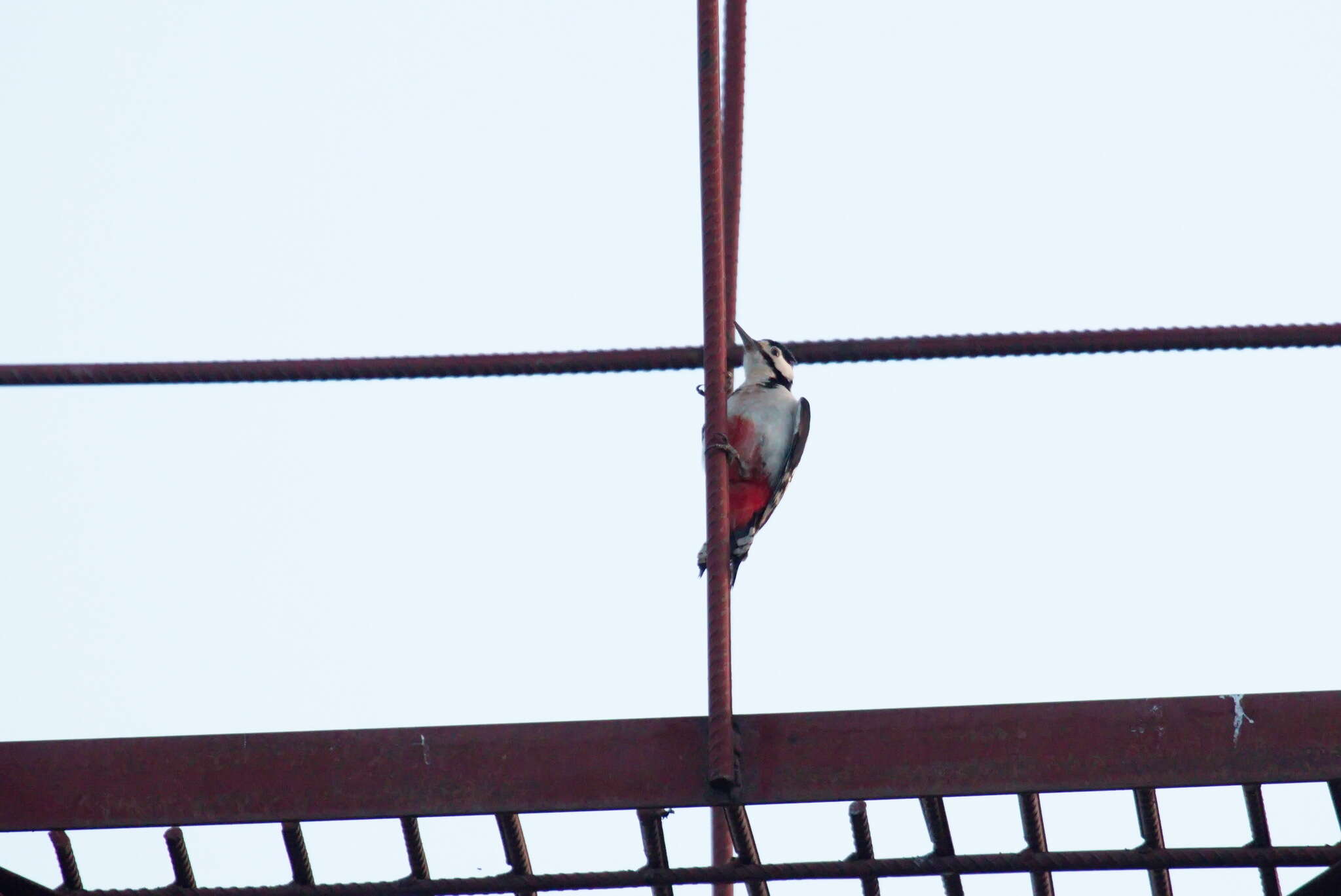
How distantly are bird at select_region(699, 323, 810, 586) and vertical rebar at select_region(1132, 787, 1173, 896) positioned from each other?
12.0 ft

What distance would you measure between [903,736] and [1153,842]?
623mm

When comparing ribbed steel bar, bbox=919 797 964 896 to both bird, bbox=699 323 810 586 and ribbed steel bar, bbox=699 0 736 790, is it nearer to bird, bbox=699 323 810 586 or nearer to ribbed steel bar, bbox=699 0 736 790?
ribbed steel bar, bbox=699 0 736 790

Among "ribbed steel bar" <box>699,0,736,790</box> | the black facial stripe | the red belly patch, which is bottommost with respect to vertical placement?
the red belly patch

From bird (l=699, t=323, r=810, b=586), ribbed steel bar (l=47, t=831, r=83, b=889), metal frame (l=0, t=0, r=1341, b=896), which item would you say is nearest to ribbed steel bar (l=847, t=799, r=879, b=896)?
metal frame (l=0, t=0, r=1341, b=896)

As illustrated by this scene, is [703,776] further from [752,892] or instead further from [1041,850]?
[1041,850]

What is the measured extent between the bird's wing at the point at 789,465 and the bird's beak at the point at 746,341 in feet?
2.05

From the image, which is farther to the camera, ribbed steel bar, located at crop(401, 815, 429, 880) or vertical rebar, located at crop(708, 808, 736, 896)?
vertical rebar, located at crop(708, 808, 736, 896)

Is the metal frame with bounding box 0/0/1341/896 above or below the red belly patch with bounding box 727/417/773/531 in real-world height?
above

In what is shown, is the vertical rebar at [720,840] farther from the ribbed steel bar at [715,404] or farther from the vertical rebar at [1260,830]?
the vertical rebar at [1260,830]

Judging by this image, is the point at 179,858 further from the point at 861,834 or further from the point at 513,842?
the point at 861,834

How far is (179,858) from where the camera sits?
3410mm

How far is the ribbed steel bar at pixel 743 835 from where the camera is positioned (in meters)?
3.28

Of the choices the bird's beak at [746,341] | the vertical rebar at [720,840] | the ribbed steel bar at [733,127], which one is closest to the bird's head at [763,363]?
the bird's beak at [746,341]

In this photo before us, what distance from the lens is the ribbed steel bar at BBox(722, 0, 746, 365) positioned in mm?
4020
